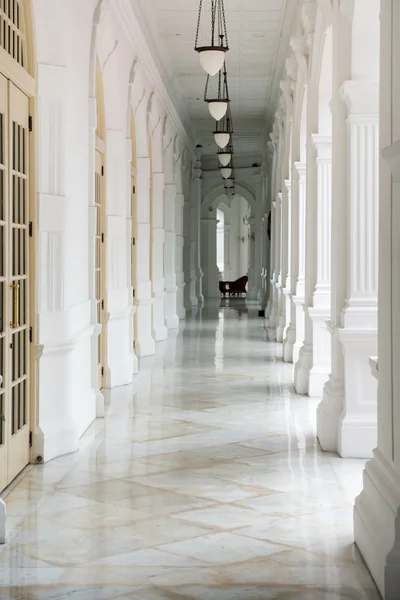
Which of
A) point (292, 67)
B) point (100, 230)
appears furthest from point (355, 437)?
point (292, 67)

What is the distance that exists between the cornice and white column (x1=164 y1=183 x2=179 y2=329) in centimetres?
196

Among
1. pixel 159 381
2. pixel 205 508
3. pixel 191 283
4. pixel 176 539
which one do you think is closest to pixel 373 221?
pixel 205 508

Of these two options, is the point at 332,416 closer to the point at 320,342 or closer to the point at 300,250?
the point at 320,342

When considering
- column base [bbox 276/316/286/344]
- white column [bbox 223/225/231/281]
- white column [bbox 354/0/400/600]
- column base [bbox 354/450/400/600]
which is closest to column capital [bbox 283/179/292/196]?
column base [bbox 276/316/286/344]

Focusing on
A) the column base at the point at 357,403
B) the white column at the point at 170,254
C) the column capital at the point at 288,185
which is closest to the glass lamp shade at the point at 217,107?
the column capital at the point at 288,185

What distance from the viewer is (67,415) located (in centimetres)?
836

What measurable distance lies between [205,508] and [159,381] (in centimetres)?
672

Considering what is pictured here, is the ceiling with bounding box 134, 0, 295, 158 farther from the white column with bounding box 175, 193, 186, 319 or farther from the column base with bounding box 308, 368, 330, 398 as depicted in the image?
the column base with bounding box 308, 368, 330, 398

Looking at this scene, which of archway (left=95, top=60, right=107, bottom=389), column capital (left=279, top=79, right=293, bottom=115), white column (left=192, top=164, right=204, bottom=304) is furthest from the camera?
white column (left=192, top=164, right=204, bottom=304)

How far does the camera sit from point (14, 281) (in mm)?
7246

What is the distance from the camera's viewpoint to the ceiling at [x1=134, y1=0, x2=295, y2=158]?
15.2m

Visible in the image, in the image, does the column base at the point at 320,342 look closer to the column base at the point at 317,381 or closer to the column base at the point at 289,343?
the column base at the point at 317,381

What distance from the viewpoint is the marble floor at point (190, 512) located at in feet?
16.3

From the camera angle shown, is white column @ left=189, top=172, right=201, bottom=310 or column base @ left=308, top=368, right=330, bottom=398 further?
white column @ left=189, top=172, right=201, bottom=310
